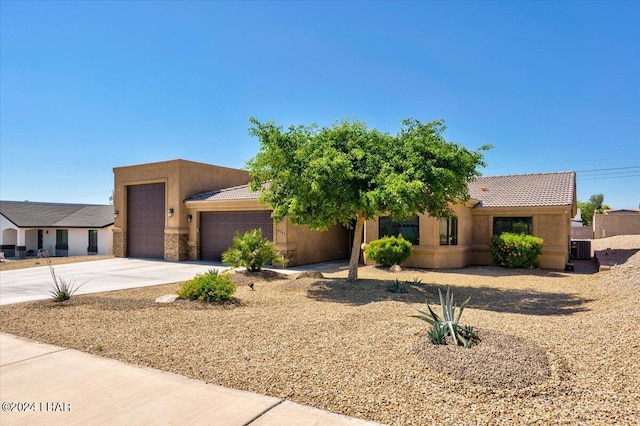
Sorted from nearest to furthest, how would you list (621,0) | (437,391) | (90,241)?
(437,391), (621,0), (90,241)

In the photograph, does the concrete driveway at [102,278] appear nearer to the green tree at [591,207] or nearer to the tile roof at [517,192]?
the tile roof at [517,192]

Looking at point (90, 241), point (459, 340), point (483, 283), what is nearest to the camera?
point (459, 340)

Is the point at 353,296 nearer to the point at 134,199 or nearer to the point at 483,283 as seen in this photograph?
the point at 483,283

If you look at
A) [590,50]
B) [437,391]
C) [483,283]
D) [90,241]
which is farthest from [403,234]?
[90,241]

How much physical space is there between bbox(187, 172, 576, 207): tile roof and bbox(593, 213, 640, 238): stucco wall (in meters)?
22.2

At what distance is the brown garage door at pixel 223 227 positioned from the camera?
20.6 metres

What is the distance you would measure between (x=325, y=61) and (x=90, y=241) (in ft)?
96.2

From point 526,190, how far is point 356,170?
13.4 metres

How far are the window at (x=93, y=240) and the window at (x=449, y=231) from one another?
1170 inches

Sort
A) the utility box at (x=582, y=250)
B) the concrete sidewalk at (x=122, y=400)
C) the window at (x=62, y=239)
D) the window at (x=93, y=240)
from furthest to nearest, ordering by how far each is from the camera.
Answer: the window at (x=62, y=239)
the window at (x=93, y=240)
the utility box at (x=582, y=250)
the concrete sidewalk at (x=122, y=400)

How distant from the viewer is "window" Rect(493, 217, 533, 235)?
18.9 m

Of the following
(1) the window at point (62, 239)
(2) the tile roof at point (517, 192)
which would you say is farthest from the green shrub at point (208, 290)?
(1) the window at point (62, 239)

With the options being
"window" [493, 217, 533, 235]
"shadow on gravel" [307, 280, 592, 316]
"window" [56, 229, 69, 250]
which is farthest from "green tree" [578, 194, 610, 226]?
"window" [56, 229, 69, 250]

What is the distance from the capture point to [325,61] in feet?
49.8
